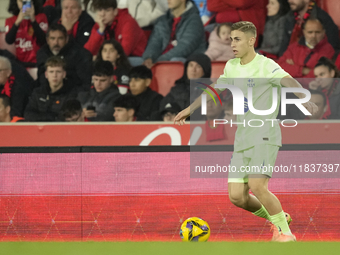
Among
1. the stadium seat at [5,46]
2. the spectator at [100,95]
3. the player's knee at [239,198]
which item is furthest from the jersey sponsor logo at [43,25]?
the player's knee at [239,198]

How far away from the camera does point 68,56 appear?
6.83 metres

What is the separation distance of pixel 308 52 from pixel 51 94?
338 cm

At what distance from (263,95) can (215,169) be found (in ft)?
3.43

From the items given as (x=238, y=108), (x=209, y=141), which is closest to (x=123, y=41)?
(x=209, y=141)

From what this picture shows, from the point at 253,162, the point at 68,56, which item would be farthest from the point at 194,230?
the point at 68,56

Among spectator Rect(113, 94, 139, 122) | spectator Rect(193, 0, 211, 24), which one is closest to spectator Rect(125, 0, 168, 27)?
spectator Rect(193, 0, 211, 24)

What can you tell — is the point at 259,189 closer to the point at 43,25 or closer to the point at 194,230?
the point at 194,230

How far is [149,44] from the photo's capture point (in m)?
6.95

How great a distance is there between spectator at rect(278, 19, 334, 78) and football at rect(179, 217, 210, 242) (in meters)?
2.84

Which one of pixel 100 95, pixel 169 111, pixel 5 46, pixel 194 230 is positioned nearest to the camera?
pixel 194 230

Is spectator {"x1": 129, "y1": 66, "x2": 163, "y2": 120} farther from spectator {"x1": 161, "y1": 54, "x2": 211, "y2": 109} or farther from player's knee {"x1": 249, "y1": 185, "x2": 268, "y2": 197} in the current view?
player's knee {"x1": 249, "y1": 185, "x2": 268, "y2": 197}

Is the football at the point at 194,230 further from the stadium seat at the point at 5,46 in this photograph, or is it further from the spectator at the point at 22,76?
the stadium seat at the point at 5,46

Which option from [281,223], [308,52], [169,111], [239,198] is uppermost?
[308,52]

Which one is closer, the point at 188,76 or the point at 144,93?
the point at 188,76
